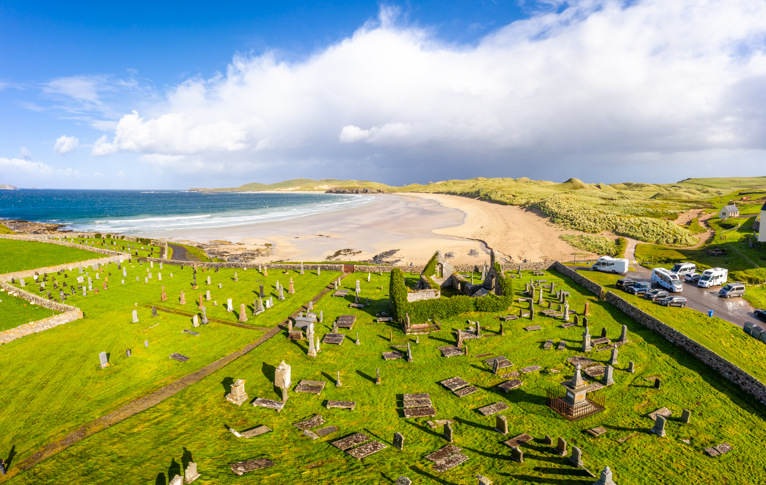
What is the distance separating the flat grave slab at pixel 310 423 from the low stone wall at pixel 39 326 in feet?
74.6

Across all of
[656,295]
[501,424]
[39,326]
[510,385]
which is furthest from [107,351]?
[656,295]

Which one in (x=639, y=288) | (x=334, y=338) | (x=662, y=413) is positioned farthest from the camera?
(x=639, y=288)

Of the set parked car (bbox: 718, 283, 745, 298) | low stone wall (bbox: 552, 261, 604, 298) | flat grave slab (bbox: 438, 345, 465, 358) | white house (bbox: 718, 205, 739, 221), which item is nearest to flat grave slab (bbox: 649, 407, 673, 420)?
flat grave slab (bbox: 438, 345, 465, 358)

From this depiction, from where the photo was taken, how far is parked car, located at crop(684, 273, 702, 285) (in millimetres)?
35656

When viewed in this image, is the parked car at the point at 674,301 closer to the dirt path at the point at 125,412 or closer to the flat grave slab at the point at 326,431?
the flat grave slab at the point at 326,431

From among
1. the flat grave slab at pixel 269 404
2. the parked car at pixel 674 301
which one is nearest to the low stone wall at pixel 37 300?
the flat grave slab at pixel 269 404

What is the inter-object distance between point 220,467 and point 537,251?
56426 millimetres

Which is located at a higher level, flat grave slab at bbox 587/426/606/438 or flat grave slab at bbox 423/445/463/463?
flat grave slab at bbox 423/445/463/463

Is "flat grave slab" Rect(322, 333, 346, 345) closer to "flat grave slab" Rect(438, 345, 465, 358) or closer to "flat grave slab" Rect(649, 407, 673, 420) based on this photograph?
"flat grave slab" Rect(438, 345, 465, 358)

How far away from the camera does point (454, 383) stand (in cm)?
1820

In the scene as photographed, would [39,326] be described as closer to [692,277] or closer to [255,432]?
[255,432]

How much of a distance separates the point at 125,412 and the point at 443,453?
15.3 meters

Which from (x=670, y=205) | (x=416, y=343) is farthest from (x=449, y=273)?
(x=670, y=205)

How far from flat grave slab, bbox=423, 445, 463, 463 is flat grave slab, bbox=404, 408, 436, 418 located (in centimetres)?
206
